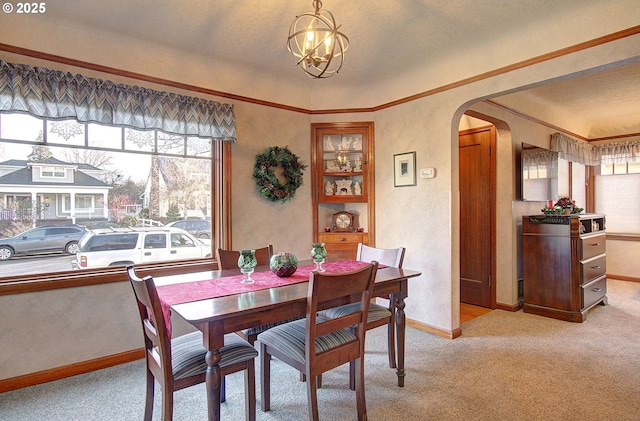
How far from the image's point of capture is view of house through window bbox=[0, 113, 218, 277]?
8.00ft

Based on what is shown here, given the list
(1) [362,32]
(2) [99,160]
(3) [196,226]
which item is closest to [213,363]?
(3) [196,226]

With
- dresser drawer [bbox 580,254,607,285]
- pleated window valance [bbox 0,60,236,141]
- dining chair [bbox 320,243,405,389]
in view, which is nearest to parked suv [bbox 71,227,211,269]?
pleated window valance [bbox 0,60,236,141]

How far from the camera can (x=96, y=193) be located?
2766mm

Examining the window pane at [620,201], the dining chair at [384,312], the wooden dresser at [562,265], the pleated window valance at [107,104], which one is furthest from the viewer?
the window pane at [620,201]

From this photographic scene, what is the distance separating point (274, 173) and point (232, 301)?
204cm

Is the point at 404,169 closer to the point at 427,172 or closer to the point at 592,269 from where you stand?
the point at 427,172

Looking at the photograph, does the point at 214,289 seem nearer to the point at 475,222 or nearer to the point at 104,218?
the point at 104,218

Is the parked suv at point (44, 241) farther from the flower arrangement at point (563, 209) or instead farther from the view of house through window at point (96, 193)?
the flower arrangement at point (563, 209)

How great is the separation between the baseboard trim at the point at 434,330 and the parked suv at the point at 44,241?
10.3 ft

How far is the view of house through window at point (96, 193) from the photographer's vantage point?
2.44m

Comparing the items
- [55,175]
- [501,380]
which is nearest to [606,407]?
[501,380]

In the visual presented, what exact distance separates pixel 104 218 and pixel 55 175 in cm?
47

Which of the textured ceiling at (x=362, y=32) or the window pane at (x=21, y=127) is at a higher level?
the textured ceiling at (x=362, y=32)

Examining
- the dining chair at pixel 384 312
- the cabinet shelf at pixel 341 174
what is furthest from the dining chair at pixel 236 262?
the cabinet shelf at pixel 341 174
